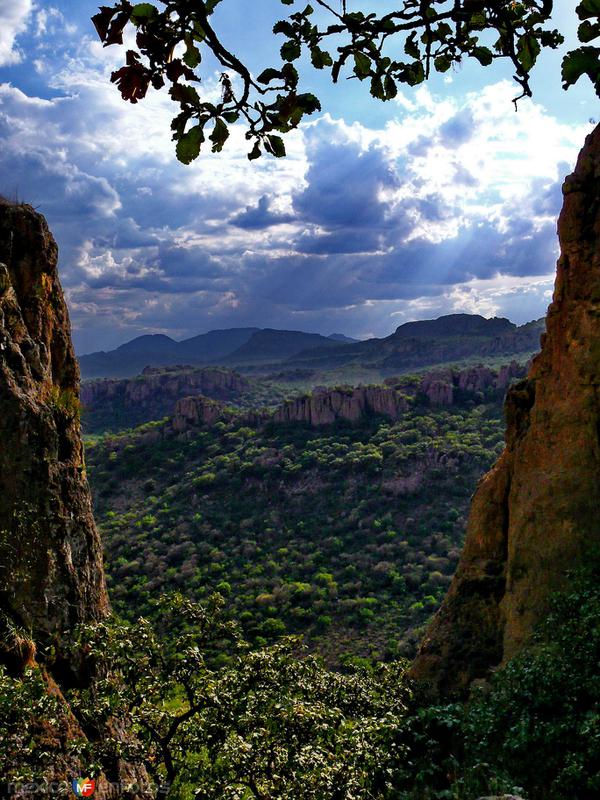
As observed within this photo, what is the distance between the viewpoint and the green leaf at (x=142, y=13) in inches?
100

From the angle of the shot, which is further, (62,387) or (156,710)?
(62,387)

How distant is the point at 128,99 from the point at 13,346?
366 inches

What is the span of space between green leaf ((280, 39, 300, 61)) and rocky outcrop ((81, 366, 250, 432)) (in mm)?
139260

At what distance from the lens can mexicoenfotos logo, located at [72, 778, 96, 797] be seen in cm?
824

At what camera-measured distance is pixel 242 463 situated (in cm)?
7231

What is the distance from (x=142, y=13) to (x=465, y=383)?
→ 8320cm

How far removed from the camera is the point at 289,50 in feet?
10.4

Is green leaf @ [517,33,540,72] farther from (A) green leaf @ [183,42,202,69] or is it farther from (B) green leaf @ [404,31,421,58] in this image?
(A) green leaf @ [183,42,202,69]

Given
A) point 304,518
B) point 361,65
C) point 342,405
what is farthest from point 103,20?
point 342,405

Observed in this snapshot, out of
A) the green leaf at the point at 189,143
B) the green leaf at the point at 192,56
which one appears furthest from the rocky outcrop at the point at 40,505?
the green leaf at the point at 192,56

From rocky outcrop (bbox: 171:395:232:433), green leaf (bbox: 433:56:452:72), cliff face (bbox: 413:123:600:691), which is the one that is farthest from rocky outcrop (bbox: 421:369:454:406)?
green leaf (bbox: 433:56:452:72)

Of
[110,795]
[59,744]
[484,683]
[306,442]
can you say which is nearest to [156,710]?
[110,795]

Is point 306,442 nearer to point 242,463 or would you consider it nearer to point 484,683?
point 242,463

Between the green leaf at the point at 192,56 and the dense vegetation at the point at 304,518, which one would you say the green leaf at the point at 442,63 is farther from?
the dense vegetation at the point at 304,518
